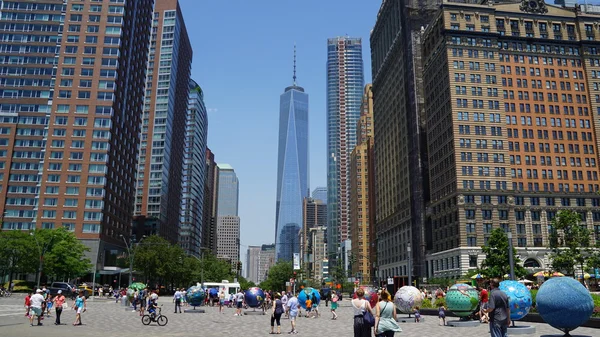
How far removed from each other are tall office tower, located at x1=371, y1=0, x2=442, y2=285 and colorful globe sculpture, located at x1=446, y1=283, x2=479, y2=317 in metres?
83.3

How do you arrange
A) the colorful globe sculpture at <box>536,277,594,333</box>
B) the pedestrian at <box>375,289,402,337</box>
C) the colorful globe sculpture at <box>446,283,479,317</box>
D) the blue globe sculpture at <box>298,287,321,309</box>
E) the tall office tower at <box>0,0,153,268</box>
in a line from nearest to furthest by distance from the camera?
the pedestrian at <box>375,289,402,337</box>, the colorful globe sculpture at <box>536,277,594,333</box>, the colorful globe sculpture at <box>446,283,479,317</box>, the blue globe sculpture at <box>298,287,321,309</box>, the tall office tower at <box>0,0,153,268</box>

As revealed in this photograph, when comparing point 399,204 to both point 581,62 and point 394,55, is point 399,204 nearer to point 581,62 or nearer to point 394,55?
point 394,55

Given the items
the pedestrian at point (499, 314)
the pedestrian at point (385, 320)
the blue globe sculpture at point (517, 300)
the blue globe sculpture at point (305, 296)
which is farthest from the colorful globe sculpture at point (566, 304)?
the blue globe sculpture at point (305, 296)

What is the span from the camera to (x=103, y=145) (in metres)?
103

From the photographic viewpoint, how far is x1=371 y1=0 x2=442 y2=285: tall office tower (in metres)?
116

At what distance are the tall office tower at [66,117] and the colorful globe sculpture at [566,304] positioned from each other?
9306cm

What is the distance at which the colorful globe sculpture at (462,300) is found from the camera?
95.2 feet

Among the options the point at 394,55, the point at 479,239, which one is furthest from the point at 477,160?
the point at 394,55

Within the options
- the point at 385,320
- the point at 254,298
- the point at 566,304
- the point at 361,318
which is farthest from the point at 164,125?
the point at 385,320

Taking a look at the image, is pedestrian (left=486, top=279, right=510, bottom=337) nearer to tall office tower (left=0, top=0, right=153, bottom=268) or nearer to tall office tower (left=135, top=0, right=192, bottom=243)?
tall office tower (left=0, top=0, right=153, bottom=268)

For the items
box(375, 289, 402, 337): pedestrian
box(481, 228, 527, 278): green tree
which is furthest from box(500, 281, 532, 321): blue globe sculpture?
box(481, 228, 527, 278): green tree

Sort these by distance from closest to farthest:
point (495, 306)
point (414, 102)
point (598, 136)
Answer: point (495, 306)
point (598, 136)
point (414, 102)

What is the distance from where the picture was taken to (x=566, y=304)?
62.3ft

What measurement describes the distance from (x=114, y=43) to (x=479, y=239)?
84106 millimetres
